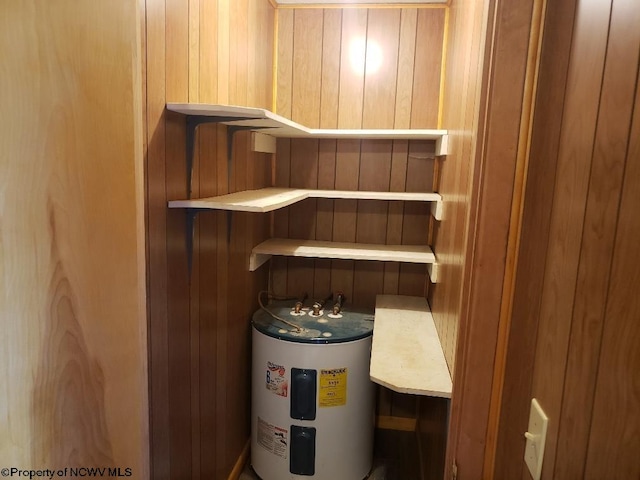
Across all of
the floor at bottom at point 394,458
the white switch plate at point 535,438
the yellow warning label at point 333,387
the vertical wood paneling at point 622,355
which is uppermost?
the vertical wood paneling at point 622,355

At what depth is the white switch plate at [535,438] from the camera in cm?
78

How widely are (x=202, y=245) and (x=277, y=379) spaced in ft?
2.65

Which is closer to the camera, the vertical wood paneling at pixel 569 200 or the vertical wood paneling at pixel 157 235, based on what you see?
the vertical wood paneling at pixel 569 200

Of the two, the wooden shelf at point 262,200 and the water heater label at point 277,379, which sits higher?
the wooden shelf at point 262,200

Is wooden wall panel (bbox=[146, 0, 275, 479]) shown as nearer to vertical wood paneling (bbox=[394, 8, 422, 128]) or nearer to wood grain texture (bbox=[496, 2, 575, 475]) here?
vertical wood paneling (bbox=[394, 8, 422, 128])

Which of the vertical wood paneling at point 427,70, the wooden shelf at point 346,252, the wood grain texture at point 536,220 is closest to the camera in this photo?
the wood grain texture at point 536,220

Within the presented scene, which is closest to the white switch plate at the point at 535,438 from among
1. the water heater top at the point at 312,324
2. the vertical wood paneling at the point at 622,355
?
the vertical wood paneling at the point at 622,355

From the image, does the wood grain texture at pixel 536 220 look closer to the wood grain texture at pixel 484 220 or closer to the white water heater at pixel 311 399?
the wood grain texture at pixel 484 220

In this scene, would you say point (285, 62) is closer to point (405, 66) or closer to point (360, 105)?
point (360, 105)

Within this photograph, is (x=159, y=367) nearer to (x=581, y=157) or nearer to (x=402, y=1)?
(x=581, y=157)

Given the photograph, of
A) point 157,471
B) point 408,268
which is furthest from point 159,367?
point 408,268

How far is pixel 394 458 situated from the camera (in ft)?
8.02

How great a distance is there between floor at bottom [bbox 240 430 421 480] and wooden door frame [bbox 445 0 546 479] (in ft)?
3.96

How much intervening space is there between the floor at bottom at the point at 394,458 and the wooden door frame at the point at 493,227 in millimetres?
1208
